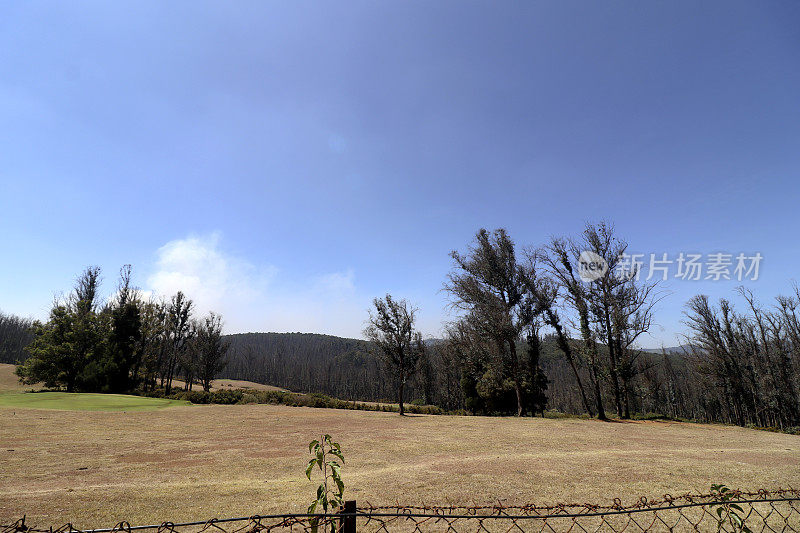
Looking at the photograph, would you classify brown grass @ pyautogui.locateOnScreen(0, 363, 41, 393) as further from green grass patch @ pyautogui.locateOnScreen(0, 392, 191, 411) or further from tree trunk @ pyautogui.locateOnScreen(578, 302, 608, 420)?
tree trunk @ pyautogui.locateOnScreen(578, 302, 608, 420)

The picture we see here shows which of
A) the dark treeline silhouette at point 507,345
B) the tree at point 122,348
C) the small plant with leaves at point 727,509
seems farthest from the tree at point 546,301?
the tree at point 122,348

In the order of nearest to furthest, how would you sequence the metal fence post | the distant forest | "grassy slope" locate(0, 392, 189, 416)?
the metal fence post < "grassy slope" locate(0, 392, 189, 416) < the distant forest

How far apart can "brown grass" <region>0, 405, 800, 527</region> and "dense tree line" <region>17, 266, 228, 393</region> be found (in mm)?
21070

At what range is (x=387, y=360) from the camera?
79.2 feet

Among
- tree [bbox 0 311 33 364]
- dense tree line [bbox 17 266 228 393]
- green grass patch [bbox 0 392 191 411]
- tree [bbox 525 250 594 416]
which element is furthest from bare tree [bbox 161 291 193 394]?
tree [bbox 0 311 33 364]

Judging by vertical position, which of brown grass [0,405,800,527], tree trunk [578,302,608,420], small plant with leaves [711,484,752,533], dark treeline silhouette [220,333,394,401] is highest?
tree trunk [578,302,608,420]

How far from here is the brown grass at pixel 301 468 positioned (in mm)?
5652

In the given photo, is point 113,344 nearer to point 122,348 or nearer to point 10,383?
point 122,348

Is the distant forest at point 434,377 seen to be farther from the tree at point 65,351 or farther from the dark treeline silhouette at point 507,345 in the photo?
the tree at point 65,351

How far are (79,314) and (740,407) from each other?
62438mm

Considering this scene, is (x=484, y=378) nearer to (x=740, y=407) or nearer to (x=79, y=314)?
(x=740, y=407)

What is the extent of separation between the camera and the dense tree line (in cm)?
2903

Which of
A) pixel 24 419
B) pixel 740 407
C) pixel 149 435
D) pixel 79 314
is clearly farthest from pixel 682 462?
pixel 79 314

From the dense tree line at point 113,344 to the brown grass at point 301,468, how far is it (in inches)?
830
